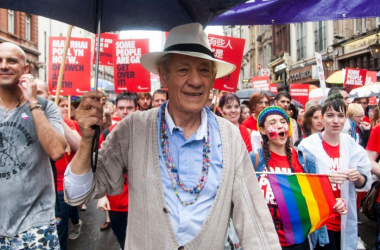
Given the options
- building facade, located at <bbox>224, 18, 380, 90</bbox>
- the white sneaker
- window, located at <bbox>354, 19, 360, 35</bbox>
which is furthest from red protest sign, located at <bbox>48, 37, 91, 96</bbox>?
window, located at <bbox>354, 19, 360, 35</bbox>

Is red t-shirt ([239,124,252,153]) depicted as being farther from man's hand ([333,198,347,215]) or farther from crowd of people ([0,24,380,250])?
crowd of people ([0,24,380,250])

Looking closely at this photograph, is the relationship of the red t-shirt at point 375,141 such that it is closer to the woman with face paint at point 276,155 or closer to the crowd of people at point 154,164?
the woman with face paint at point 276,155

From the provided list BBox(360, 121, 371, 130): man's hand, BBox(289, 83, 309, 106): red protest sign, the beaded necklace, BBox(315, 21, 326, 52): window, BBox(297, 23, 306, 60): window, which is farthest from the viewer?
BBox(297, 23, 306, 60): window

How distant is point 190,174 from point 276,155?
1745mm

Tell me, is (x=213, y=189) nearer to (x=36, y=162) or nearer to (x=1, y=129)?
(x=36, y=162)

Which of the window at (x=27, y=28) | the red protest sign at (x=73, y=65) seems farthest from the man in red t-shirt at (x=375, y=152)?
the window at (x=27, y=28)

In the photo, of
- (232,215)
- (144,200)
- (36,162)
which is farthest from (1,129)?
(232,215)

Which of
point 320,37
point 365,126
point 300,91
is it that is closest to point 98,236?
point 365,126

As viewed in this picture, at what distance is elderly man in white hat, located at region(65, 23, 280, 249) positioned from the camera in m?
1.61

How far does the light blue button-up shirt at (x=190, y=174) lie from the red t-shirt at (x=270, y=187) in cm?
134

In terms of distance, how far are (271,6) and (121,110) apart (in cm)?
274

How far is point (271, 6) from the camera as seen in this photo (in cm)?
256

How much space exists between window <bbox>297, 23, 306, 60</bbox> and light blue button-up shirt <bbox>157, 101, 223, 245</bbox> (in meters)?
26.5

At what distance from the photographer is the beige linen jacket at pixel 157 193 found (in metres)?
1.62
